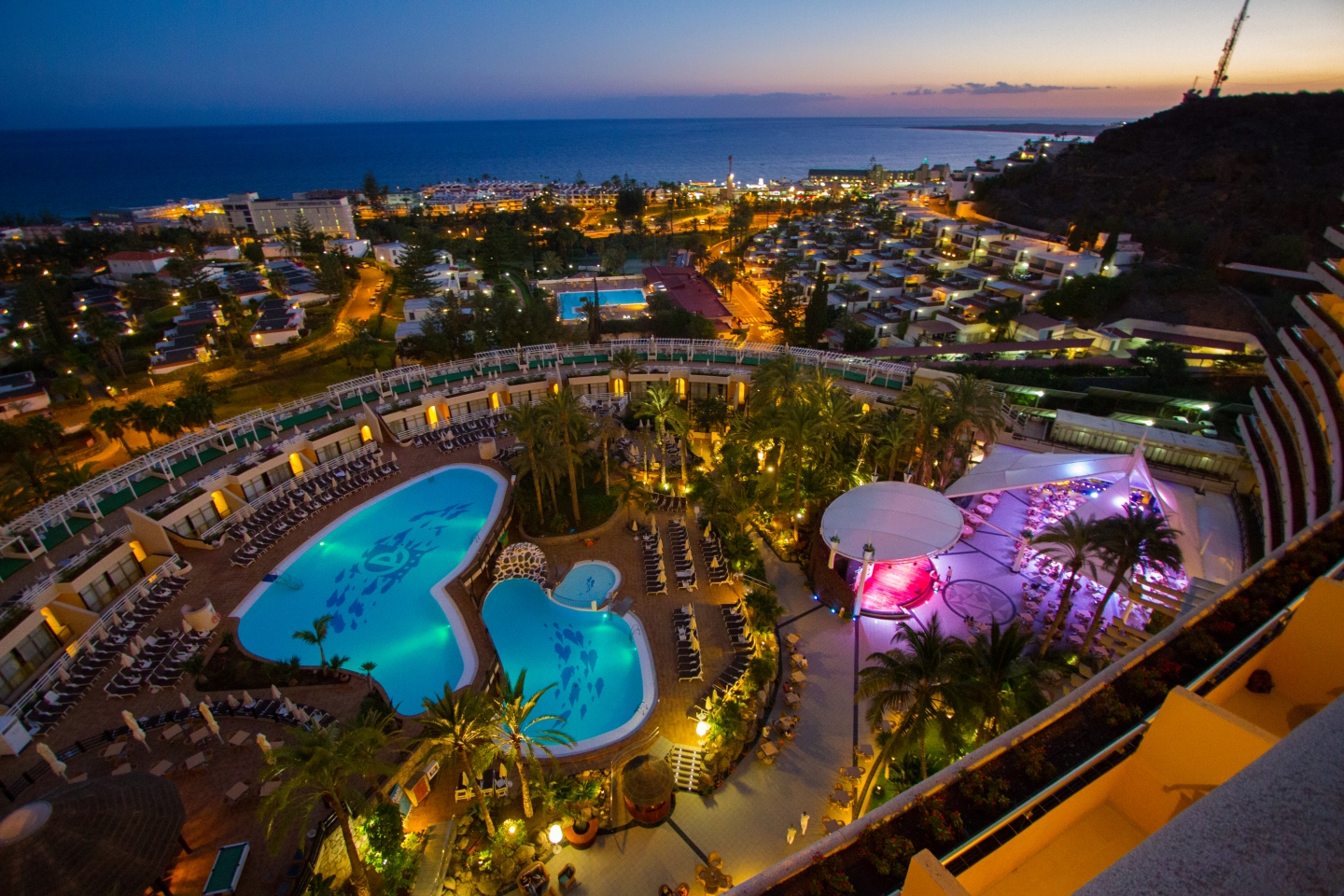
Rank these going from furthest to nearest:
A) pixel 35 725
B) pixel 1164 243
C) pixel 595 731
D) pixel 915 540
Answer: pixel 1164 243, pixel 915 540, pixel 595 731, pixel 35 725

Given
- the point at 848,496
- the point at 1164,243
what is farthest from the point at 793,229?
the point at 848,496

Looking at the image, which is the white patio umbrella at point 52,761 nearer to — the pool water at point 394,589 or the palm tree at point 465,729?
the pool water at point 394,589

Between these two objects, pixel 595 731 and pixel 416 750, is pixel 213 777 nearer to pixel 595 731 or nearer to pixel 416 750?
pixel 416 750

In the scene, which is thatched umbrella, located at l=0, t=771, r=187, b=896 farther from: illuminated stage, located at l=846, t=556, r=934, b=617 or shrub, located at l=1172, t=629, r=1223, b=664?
shrub, located at l=1172, t=629, r=1223, b=664

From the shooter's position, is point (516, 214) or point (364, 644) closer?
point (364, 644)

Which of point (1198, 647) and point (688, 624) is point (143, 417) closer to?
point (688, 624)

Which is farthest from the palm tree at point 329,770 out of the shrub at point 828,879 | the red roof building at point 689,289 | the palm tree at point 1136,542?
the red roof building at point 689,289
